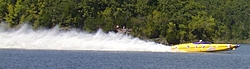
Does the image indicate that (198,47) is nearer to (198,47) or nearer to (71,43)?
(198,47)

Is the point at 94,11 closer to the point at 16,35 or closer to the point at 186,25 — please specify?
the point at 186,25

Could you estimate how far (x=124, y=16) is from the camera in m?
100

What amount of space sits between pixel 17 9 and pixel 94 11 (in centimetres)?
1098

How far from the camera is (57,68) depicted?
38.6 meters

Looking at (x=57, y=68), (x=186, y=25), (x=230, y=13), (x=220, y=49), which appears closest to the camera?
(x=57, y=68)

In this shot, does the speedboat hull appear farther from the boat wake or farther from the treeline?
the treeline

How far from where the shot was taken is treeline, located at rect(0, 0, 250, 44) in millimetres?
96188

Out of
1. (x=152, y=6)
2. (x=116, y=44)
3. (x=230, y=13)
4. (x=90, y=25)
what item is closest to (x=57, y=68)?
(x=116, y=44)

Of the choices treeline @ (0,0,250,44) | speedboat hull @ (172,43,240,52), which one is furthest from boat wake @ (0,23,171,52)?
treeline @ (0,0,250,44)

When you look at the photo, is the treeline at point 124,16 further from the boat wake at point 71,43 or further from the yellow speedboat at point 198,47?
the yellow speedboat at point 198,47

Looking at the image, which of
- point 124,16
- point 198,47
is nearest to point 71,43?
point 198,47

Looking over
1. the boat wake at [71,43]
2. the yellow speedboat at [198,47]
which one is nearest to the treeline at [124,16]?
the boat wake at [71,43]

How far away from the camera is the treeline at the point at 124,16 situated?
96188 mm

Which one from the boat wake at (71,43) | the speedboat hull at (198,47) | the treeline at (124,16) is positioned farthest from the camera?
the treeline at (124,16)
